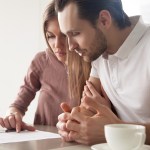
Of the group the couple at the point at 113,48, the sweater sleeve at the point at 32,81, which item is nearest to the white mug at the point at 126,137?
the couple at the point at 113,48

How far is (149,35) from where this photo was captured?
3.98ft

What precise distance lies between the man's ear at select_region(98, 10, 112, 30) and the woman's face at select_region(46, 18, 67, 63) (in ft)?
1.05

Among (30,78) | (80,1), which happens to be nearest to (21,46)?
(30,78)

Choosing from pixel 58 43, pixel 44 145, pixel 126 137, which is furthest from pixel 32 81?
pixel 126 137

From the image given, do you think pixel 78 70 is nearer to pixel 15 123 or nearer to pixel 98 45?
pixel 98 45

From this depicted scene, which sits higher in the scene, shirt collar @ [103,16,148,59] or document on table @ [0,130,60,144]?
shirt collar @ [103,16,148,59]

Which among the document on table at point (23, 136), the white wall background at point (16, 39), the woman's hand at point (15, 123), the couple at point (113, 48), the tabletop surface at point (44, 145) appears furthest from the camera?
the white wall background at point (16, 39)

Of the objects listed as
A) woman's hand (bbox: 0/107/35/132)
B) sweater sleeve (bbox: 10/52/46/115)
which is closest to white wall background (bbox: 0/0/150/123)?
sweater sleeve (bbox: 10/52/46/115)

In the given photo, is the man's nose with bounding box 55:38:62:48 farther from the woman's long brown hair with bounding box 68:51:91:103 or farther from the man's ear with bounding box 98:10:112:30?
the man's ear with bounding box 98:10:112:30

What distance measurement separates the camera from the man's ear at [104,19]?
1.27 meters

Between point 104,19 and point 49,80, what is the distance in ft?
1.97

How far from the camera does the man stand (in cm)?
119

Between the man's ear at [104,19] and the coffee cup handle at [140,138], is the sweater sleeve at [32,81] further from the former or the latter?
the coffee cup handle at [140,138]

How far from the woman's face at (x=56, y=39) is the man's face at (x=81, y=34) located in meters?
0.29
